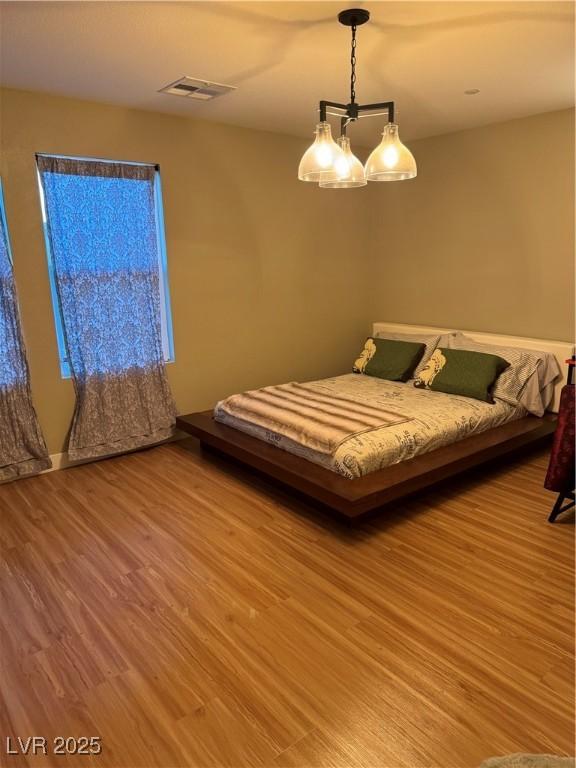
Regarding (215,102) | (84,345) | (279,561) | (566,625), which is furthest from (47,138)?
(566,625)

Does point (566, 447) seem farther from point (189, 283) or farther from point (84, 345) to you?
point (84, 345)

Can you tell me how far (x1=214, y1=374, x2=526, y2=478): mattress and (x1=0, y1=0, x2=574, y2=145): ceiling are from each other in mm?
2082

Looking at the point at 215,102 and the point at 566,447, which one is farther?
the point at 215,102

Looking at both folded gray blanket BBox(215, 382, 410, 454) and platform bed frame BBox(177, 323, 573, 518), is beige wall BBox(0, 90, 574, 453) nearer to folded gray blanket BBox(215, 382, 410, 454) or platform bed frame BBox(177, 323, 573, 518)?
platform bed frame BBox(177, 323, 573, 518)

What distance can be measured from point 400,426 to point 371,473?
0.45m

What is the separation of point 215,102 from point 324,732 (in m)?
3.68

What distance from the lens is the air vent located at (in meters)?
3.14

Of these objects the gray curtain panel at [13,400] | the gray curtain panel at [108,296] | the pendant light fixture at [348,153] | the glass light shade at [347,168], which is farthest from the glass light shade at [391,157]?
the gray curtain panel at [13,400]

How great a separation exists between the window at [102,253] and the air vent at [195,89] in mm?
682

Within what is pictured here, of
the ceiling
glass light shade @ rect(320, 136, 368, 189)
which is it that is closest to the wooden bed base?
glass light shade @ rect(320, 136, 368, 189)

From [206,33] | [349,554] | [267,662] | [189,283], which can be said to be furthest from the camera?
[189,283]

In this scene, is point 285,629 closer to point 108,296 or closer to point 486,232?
point 108,296

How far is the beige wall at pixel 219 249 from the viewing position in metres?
3.50

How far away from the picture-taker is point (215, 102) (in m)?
3.60
